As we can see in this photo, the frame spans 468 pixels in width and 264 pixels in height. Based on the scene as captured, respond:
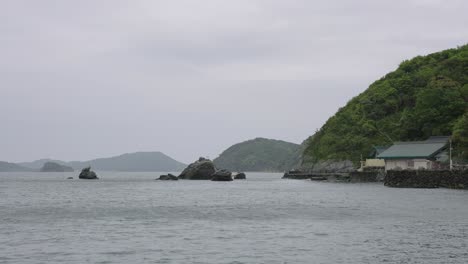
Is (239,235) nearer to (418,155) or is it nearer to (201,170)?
(418,155)

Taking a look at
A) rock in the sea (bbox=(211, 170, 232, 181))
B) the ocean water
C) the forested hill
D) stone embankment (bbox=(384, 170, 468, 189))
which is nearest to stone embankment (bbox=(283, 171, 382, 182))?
the forested hill

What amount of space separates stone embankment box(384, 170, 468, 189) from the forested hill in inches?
1453

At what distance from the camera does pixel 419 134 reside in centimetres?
14200

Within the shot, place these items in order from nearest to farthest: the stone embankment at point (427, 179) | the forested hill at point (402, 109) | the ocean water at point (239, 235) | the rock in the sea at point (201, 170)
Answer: the ocean water at point (239, 235), the stone embankment at point (427, 179), the forested hill at point (402, 109), the rock in the sea at point (201, 170)

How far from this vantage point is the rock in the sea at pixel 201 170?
157000 mm

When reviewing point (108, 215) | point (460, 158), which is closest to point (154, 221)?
point (108, 215)

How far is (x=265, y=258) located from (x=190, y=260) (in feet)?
12.0

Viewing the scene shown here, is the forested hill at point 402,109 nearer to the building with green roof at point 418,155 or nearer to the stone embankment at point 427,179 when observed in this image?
the building with green roof at point 418,155

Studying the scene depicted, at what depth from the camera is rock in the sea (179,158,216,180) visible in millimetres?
157000

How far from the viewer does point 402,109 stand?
16500 cm

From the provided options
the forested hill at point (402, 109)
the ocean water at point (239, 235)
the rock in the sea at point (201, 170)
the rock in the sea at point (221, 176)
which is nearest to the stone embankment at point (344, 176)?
the forested hill at point (402, 109)

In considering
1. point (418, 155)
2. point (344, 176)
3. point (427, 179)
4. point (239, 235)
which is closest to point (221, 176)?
point (344, 176)

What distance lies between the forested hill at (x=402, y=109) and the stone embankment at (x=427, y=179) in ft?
121

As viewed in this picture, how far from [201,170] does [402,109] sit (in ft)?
211
